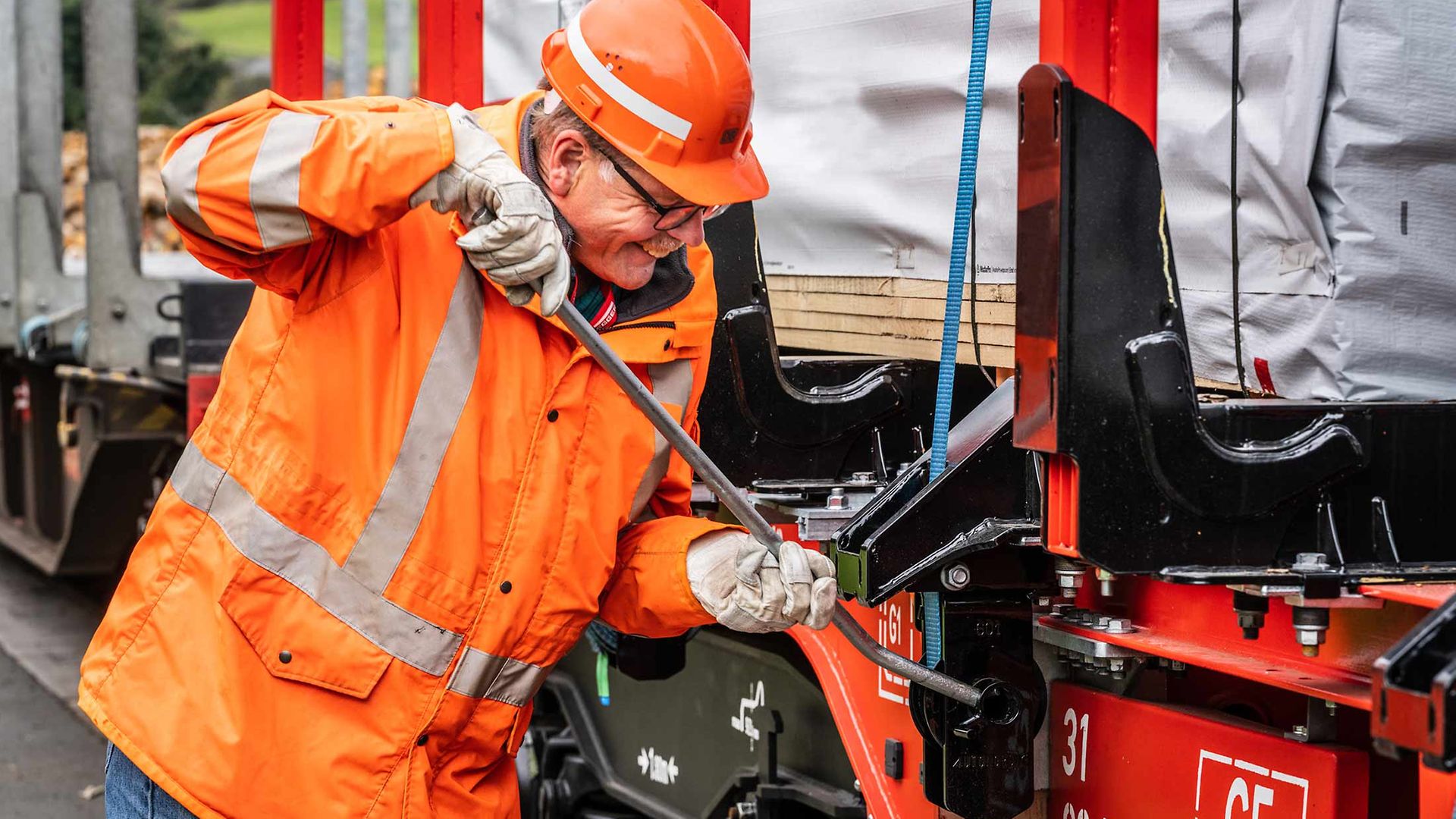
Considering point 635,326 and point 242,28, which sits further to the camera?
point 242,28

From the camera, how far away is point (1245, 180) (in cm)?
241

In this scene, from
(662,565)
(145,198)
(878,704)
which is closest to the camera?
(662,565)

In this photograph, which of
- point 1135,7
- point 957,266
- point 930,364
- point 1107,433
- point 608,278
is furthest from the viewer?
point 930,364

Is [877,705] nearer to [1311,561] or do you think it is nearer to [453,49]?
[1311,561]

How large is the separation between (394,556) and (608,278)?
1.68 feet

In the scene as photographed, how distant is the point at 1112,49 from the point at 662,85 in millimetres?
628

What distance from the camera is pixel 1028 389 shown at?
6.21 feet

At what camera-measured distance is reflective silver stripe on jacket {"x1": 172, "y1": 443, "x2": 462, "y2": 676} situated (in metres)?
2.21

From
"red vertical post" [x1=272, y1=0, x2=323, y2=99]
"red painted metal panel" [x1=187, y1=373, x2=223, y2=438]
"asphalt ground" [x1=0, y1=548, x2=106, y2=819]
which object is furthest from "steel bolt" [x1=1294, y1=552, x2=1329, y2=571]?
"red painted metal panel" [x1=187, y1=373, x2=223, y2=438]

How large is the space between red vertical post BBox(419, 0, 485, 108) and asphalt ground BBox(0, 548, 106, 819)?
2.68 m

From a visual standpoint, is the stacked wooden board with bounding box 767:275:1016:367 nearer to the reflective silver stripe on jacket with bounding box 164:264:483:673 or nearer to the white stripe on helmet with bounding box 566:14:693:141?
the white stripe on helmet with bounding box 566:14:693:141

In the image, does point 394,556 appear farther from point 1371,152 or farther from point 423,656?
point 1371,152

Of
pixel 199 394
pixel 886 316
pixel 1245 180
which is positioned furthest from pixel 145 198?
pixel 1245 180

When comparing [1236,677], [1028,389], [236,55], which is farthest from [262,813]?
[236,55]
